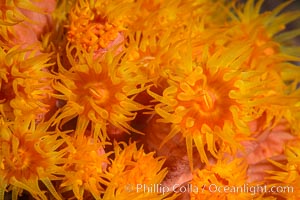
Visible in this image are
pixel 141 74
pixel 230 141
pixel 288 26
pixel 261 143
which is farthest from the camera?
pixel 288 26

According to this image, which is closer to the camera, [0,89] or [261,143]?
[0,89]

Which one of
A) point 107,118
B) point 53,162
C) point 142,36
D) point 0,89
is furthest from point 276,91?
point 0,89

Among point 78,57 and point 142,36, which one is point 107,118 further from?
point 142,36

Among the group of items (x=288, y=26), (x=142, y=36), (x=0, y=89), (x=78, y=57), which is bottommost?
(x=0, y=89)

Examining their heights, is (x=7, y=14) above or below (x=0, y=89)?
above

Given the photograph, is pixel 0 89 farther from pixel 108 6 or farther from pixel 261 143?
pixel 261 143

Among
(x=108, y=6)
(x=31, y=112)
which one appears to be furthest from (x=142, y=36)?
(x=31, y=112)

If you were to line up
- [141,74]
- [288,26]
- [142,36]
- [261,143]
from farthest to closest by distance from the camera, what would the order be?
[288,26] < [261,143] < [142,36] < [141,74]
